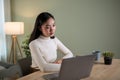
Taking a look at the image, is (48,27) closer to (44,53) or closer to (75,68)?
(44,53)

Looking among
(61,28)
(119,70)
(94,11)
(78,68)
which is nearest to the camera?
(78,68)

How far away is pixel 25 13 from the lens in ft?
15.6

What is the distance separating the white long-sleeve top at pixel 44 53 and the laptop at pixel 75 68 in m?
0.20

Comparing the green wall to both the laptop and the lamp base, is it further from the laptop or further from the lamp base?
the laptop

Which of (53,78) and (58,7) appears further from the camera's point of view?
(58,7)

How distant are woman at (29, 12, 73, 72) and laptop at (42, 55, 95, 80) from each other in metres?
0.22

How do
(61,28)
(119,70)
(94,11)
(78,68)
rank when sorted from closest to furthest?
(78,68) → (119,70) → (94,11) → (61,28)

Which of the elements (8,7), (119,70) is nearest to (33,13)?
(8,7)

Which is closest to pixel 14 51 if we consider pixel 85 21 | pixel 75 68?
pixel 85 21

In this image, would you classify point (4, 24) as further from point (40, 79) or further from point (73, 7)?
point (40, 79)

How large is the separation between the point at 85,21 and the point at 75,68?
2.89 metres

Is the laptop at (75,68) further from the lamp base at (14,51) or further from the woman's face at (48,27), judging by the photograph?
the lamp base at (14,51)

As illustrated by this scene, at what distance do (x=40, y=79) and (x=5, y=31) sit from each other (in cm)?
285

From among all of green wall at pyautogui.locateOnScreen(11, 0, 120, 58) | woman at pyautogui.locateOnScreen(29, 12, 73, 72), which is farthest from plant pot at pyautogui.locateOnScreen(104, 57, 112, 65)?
green wall at pyautogui.locateOnScreen(11, 0, 120, 58)
